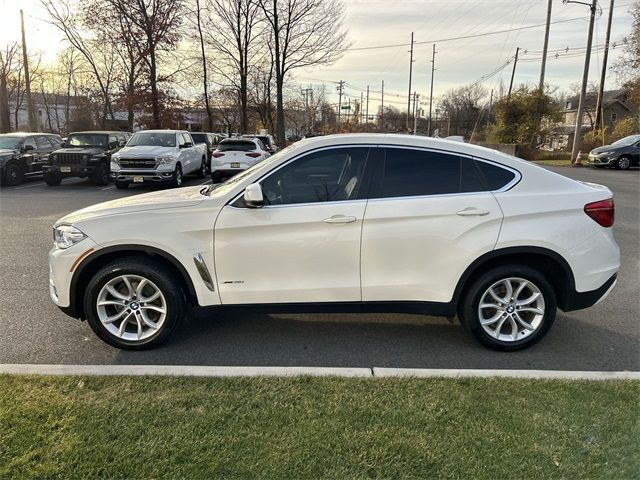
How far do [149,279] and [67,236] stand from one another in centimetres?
75

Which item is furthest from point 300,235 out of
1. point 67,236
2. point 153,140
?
point 153,140

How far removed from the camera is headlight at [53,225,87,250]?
368 centimetres

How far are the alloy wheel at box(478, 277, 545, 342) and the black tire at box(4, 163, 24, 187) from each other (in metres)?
16.5

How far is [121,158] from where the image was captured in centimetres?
1384

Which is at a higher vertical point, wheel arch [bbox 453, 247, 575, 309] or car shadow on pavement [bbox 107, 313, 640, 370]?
wheel arch [bbox 453, 247, 575, 309]

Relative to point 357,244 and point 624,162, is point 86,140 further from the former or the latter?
point 624,162

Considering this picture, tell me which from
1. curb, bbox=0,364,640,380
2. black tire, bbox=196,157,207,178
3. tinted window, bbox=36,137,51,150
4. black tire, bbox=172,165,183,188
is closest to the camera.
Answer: curb, bbox=0,364,640,380

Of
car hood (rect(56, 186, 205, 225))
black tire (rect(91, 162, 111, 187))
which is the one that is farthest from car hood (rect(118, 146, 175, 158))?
car hood (rect(56, 186, 205, 225))

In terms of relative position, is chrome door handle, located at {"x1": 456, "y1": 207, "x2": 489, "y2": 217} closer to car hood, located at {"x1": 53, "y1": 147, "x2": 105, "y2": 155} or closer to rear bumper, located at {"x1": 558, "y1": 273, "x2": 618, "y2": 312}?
rear bumper, located at {"x1": 558, "y1": 273, "x2": 618, "y2": 312}

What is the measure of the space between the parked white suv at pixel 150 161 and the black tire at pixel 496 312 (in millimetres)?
11913

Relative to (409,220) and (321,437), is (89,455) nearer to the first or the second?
(321,437)

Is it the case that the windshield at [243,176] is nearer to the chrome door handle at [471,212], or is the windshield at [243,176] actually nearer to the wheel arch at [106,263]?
the wheel arch at [106,263]

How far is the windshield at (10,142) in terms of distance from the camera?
15.7m

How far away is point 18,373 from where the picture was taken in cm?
331
